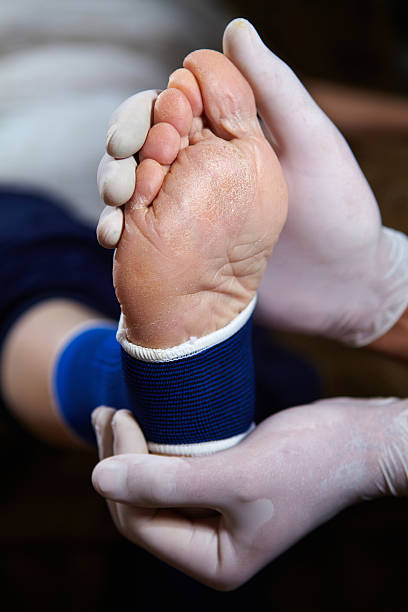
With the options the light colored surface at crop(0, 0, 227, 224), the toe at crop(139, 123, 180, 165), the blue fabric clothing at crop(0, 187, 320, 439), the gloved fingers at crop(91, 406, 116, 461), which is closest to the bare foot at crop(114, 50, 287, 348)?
the toe at crop(139, 123, 180, 165)

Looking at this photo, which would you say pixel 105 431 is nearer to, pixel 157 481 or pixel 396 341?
pixel 157 481

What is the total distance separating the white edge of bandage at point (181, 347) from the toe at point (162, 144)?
118 millimetres

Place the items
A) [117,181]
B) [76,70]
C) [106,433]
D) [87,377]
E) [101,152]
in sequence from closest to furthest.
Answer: [117,181] < [106,433] < [87,377] < [101,152] < [76,70]

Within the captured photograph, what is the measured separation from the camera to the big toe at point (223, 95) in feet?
1.27

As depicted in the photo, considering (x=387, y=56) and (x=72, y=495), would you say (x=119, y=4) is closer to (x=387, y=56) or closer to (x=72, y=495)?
(x=387, y=56)

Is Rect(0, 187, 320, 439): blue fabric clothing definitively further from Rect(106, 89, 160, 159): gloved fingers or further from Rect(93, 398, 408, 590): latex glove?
Rect(106, 89, 160, 159): gloved fingers

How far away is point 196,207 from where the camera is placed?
37cm

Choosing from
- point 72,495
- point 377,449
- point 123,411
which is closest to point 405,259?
point 377,449

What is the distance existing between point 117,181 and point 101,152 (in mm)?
637

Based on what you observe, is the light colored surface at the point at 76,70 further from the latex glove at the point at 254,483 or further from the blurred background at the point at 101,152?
the latex glove at the point at 254,483

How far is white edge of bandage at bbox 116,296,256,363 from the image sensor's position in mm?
403

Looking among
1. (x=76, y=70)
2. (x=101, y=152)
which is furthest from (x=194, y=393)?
(x=76, y=70)

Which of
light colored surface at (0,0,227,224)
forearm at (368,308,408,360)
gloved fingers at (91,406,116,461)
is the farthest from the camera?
light colored surface at (0,0,227,224)

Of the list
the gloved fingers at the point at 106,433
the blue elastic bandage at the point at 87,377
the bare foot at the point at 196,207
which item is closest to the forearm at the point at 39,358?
the blue elastic bandage at the point at 87,377
